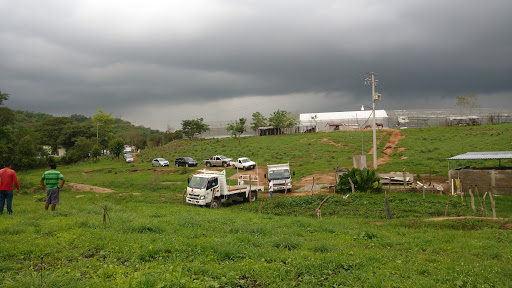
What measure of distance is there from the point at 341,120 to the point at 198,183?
65.0 meters

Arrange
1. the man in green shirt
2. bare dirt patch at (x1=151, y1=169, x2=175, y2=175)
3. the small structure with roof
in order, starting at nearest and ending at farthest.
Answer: the man in green shirt, the small structure with roof, bare dirt patch at (x1=151, y1=169, x2=175, y2=175)

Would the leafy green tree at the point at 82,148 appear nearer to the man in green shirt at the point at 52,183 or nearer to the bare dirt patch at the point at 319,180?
the bare dirt patch at the point at 319,180

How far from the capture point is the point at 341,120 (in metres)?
80.4

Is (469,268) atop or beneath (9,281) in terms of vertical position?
beneath

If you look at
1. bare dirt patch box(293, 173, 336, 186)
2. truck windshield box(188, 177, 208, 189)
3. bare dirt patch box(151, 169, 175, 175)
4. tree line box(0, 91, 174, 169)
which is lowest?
bare dirt patch box(293, 173, 336, 186)

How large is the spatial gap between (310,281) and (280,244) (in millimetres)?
2703

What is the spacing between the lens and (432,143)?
47.8 m

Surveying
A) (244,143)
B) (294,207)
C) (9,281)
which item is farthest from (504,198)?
(244,143)

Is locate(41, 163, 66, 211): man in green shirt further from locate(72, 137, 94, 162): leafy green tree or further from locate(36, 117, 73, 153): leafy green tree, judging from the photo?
locate(36, 117, 73, 153): leafy green tree

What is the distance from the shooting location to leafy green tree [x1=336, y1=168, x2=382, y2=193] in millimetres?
22078

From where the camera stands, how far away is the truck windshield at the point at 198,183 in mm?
20591

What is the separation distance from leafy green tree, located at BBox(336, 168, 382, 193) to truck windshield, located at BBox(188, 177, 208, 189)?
362 inches

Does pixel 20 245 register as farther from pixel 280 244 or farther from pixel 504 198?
pixel 504 198

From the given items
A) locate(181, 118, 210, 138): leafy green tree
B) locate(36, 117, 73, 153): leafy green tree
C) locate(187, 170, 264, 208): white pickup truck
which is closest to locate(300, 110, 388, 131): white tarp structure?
locate(181, 118, 210, 138): leafy green tree
